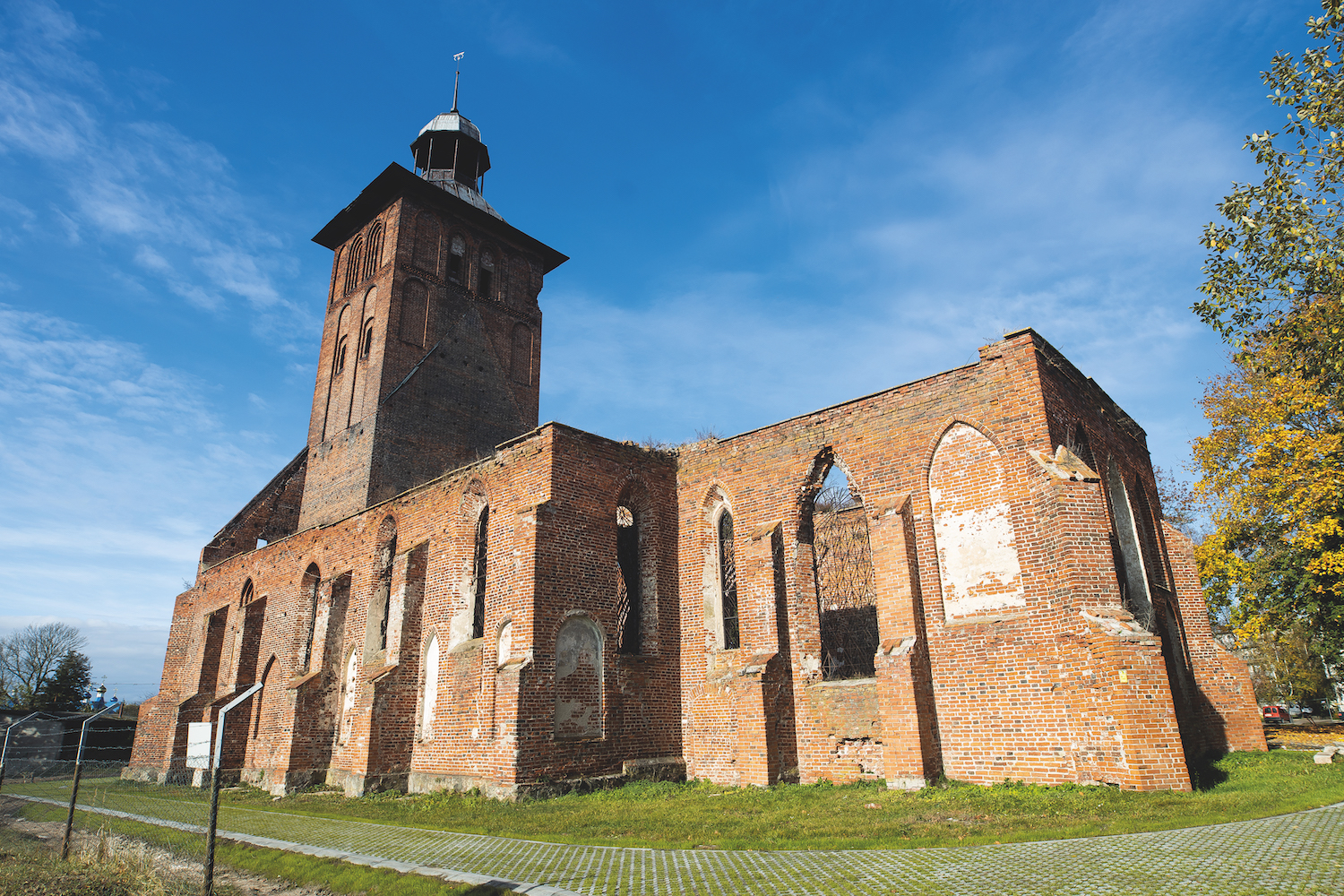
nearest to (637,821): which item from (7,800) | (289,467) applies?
(7,800)

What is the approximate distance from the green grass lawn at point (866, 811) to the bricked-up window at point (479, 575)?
3.38m

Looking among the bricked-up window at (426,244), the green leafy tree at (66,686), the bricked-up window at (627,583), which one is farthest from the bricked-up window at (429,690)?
the green leafy tree at (66,686)

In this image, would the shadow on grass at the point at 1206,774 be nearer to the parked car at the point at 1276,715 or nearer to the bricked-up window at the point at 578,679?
the bricked-up window at the point at 578,679

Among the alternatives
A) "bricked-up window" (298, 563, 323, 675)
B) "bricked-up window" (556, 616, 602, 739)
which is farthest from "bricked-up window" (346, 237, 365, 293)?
"bricked-up window" (556, 616, 602, 739)

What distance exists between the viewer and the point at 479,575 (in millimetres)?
15688

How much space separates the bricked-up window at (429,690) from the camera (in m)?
15.2

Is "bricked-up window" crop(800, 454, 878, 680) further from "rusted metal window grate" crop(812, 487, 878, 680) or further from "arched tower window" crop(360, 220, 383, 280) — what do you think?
"arched tower window" crop(360, 220, 383, 280)

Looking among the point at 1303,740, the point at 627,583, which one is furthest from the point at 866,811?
the point at 1303,740

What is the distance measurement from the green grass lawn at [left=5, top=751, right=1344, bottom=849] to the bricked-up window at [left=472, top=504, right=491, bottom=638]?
3.38 metres

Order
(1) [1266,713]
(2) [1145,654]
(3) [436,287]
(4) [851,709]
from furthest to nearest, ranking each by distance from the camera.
→ (1) [1266,713] < (3) [436,287] < (4) [851,709] < (2) [1145,654]

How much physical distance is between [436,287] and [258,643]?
12760mm

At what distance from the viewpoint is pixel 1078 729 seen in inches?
400

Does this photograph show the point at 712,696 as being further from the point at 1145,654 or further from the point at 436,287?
the point at 436,287

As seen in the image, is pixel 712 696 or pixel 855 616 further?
pixel 855 616
